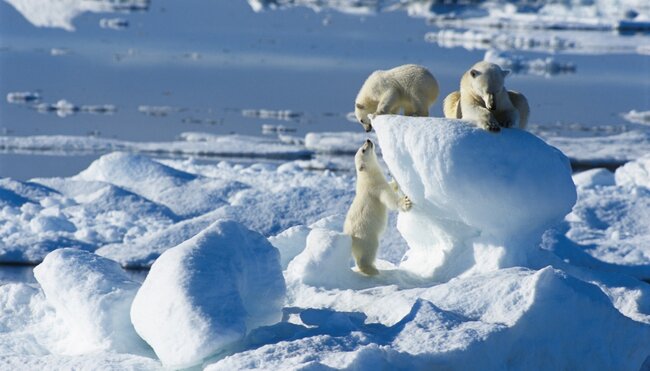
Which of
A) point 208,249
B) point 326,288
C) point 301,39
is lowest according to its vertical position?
point 301,39

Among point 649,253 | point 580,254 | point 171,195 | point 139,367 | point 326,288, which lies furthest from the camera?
point 171,195

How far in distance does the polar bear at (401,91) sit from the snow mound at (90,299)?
5.58 feet

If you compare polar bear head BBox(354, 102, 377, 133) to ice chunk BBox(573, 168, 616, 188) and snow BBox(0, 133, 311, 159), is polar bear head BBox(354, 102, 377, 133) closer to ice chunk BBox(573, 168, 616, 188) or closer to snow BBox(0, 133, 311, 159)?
ice chunk BBox(573, 168, 616, 188)

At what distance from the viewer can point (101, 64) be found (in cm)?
2952

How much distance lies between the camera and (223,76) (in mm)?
27906

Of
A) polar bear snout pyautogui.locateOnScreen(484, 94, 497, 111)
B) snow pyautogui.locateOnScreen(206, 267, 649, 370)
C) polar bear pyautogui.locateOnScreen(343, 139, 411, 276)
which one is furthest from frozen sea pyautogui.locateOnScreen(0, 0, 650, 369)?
polar bear snout pyautogui.locateOnScreen(484, 94, 497, 111)

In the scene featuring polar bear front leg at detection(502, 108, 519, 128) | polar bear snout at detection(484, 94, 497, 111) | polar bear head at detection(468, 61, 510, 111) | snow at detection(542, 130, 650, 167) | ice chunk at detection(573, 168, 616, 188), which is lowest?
snow at detection(542, 130, 650, 167)

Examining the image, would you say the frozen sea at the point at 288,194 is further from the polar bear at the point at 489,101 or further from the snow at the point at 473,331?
the polar bear at the point at 489,101

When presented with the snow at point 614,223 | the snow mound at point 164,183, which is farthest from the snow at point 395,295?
the snow mound at point 164,183

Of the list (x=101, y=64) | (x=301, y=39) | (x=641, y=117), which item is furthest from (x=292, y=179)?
(x=301, y=39)

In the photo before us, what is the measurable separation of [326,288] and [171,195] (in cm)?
675

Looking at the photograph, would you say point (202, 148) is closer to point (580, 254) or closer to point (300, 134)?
point (300, 134)

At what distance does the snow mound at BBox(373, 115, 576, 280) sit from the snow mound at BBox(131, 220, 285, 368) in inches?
37.0

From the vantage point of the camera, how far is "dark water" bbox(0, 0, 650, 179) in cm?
2131
